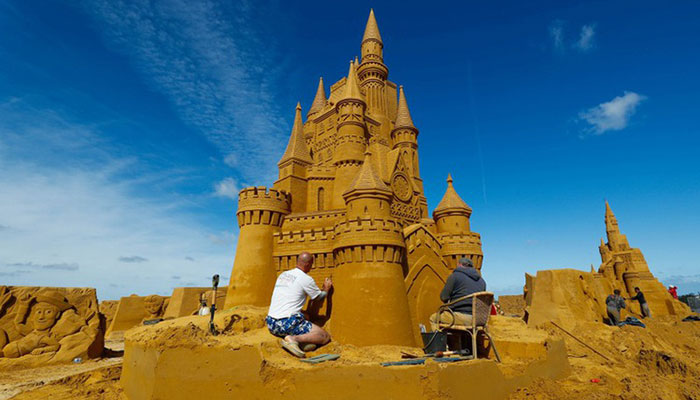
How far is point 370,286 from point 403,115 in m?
23.2

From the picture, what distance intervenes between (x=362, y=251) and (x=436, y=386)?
25.5 ft

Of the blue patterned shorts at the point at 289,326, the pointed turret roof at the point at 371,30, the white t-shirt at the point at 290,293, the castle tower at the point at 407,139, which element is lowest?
the blue patterned shorts at the point at 289,326

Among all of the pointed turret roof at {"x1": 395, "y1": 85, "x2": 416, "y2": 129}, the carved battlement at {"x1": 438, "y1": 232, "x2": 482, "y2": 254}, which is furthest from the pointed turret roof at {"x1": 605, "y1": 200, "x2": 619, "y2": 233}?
the carved battlement at {"x1": 438, "y1": 232, "x2": 482, "y2": 254}

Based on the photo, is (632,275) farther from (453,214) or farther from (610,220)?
(453,214)

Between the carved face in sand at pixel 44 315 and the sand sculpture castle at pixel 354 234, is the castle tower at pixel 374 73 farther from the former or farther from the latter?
the carved face in sand at pixel 44 315

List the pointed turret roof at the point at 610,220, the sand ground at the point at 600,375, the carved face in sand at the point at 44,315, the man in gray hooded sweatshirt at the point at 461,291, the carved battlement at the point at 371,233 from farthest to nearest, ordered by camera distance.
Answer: the pointed turret roof at the point at 610,220, the carved battlement at the point at 371,233, the carved face in sand at the point at 44,315, the man in gray hooded sweatshirt at the point at 461,291, the sand ground at the point at 600,375

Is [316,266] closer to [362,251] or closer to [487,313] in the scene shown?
[362,251]

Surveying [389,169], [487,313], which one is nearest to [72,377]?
[487,313]

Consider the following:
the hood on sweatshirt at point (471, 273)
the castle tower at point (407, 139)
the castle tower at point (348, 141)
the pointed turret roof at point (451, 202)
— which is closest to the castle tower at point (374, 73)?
the castle tower at point (407, 139)

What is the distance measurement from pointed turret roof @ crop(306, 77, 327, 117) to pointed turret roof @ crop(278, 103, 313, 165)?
31.3ft

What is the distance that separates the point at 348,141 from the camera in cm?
2267

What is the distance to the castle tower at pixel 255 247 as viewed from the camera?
55.0ft

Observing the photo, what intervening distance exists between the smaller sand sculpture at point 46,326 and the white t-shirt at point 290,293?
10.6 m

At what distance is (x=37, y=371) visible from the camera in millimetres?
10648
